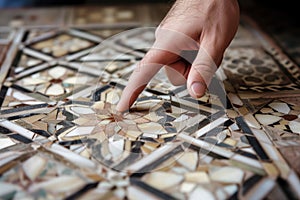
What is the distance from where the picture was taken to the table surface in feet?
1.51

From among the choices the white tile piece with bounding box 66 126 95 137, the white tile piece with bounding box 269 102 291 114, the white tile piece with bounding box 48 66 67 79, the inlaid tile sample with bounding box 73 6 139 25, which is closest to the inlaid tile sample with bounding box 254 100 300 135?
the white tile piece with bounding box 269 102 291 114

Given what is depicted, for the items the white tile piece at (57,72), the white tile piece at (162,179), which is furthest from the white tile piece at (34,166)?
the white tile piece at (57,72)

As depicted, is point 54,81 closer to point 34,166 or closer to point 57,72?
point 57,72

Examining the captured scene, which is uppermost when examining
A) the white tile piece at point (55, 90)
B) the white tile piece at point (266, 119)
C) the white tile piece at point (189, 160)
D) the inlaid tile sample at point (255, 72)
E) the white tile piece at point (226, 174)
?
the inlaid tile sample at point (255, 72)

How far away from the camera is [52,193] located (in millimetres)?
444

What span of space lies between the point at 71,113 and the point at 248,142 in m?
0.24

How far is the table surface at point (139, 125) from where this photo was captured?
1.51ft

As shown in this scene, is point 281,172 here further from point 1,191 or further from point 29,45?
point 29,45

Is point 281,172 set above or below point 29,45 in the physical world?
below

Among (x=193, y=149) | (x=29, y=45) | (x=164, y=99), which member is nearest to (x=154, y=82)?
(x=164, y=99)

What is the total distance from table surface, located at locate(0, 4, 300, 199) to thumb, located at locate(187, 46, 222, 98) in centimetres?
4

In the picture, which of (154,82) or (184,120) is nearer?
(184,120)

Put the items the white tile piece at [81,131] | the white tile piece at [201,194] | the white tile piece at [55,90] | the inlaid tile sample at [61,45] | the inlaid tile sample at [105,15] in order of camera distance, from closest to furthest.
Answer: the white tile piece at [201,194] < the white tile piece at [81,131] < the white tile piece at [55,90] < the inlaid tile sample at [61,45] < the inlaid tile sample at [105,15]

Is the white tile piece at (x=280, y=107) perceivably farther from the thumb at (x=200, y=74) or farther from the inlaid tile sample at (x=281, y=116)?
the thumb at (x=200, y=74)
